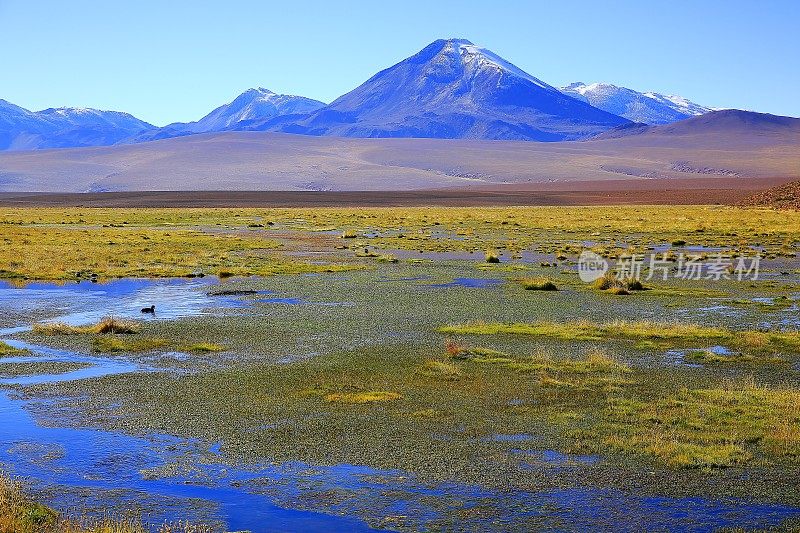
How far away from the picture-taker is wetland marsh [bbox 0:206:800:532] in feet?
35.5

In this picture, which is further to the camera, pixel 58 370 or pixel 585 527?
pixel 58 370

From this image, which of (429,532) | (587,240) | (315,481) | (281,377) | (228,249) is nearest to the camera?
(429,532)

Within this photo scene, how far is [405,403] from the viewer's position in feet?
50.5

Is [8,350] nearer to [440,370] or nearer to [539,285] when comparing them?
[440,370]

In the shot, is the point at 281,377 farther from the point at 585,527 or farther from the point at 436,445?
the point at 585,527

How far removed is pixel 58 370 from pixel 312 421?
6.28m

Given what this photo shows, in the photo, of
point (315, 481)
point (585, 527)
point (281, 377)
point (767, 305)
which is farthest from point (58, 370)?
point (767, 305)

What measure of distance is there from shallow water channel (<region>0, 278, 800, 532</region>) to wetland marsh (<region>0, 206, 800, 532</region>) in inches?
1.5

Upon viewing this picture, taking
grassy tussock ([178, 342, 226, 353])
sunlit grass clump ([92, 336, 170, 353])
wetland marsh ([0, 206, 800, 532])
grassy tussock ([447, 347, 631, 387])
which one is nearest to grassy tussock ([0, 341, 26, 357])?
wetland marsh ([0, 206, 800, 532])

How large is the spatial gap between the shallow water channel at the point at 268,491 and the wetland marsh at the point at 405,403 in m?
0.04

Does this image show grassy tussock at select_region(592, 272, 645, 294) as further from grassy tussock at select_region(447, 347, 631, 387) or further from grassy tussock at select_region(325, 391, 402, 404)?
grassy tussock at select_region(325, 391, 402, 404)

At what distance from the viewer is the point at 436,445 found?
13.0 metres

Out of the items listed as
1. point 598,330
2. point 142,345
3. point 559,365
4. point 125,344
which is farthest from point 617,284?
point 125,344

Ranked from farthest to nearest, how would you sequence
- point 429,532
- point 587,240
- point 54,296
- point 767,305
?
1. point 587,240
2. point 54,296
3. point 767,305
4. point 429,532
